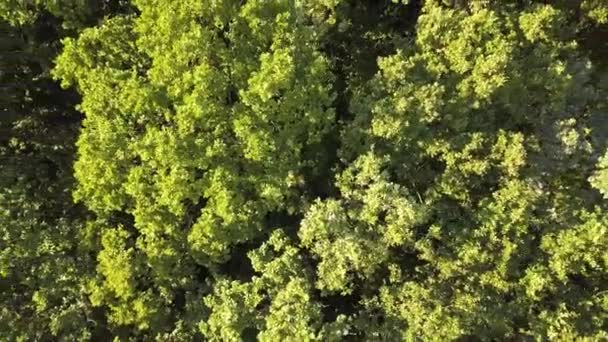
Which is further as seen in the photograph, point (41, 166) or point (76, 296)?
point (41, 166)

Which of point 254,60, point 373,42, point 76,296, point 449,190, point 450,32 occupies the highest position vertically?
point 373,42

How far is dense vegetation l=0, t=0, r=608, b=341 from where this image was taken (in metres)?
22.3

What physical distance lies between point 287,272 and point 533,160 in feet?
37.7

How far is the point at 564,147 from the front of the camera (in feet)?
79.9

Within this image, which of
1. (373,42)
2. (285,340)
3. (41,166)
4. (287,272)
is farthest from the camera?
(373,42)

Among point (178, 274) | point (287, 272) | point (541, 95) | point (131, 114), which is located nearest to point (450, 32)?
point (541, 95)

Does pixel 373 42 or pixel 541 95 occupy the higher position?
pixel 373 42

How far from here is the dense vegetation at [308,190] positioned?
22.3 m

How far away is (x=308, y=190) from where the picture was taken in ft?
83.7

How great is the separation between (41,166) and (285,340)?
1486 cm

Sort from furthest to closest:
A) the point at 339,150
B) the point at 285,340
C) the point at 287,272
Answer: the point at 339,150 < the point at 287,272 < the point at 285,340

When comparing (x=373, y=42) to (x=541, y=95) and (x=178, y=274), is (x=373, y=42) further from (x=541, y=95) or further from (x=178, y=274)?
(x=178, y=274)

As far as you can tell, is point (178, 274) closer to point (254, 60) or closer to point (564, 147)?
point (254, 60)

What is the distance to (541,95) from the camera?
24.7m
